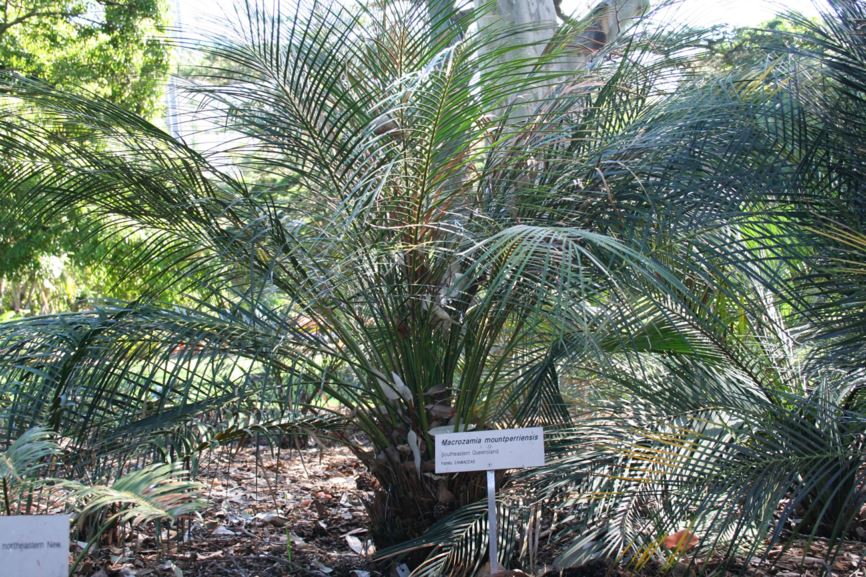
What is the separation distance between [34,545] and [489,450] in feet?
5.29

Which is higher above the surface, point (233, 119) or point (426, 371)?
point (233, 119)

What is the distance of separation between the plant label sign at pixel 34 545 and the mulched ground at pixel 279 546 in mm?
878

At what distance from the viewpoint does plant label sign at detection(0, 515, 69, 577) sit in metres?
2.55

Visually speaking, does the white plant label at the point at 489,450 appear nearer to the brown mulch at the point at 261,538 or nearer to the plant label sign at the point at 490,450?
the plant label sign at the point at 490,450

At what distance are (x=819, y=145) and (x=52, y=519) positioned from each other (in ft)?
9.19

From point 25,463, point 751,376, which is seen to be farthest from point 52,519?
point 751,376

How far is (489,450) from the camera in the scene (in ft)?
11.4

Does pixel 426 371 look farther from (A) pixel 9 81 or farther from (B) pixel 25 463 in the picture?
(A) pixel 9 81

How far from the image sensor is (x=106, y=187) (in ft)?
12.2

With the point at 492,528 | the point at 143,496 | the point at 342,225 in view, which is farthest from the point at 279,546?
the point at 143,496

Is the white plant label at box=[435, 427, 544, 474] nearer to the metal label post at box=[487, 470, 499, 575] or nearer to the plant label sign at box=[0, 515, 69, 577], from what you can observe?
the metal label post at box=[487, 470, 499, 575]

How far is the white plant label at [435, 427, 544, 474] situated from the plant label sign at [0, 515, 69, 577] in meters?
1.39

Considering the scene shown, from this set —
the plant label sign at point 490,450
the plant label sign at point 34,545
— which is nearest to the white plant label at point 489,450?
the plant label sign at point 490,450

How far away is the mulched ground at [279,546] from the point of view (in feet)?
12.8
